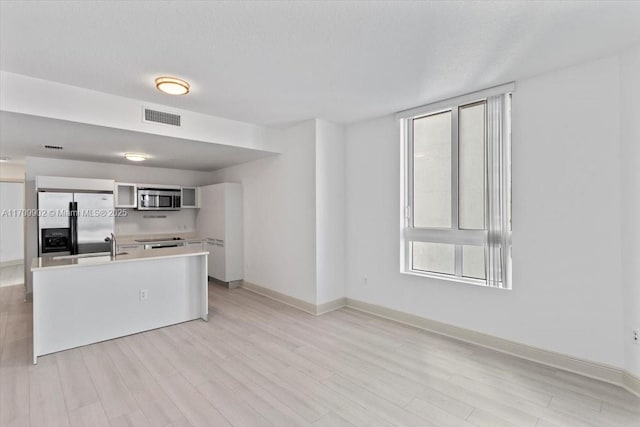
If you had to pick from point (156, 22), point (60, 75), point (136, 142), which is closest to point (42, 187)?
point (136, 142)

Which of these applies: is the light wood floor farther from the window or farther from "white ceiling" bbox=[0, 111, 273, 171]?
"white ceiling" bbox=[0, 111, 273, 171]

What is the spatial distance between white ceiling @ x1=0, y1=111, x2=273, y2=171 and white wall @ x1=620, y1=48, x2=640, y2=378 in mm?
4000

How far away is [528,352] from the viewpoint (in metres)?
2.95

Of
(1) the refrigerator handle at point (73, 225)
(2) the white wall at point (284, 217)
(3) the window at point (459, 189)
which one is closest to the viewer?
(3) the window at point (459, 189)

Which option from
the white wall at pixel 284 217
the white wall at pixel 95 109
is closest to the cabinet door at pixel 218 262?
the white wall at pixel 284 217

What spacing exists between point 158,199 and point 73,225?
142 cm

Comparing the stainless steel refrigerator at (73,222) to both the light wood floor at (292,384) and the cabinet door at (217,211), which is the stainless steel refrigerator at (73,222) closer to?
the light wood floor at (292,384)

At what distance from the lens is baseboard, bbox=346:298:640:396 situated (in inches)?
98.7

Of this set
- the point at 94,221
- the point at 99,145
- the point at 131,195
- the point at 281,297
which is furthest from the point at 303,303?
the point at 131,195

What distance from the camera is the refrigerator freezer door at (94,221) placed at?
5.03 metres

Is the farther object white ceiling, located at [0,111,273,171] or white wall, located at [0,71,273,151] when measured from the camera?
white ceiling, located at [0,111,273,171]

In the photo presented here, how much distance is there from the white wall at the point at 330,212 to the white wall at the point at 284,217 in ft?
0.29

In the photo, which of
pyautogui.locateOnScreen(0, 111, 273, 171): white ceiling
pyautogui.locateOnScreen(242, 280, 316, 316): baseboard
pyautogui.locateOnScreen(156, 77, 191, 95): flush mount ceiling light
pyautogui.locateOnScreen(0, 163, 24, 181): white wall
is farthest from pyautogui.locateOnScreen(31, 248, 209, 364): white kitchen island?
pyautogui.locateOnScreen(0, 163, 24, 181): white wall

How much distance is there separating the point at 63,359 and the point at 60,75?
265cm
